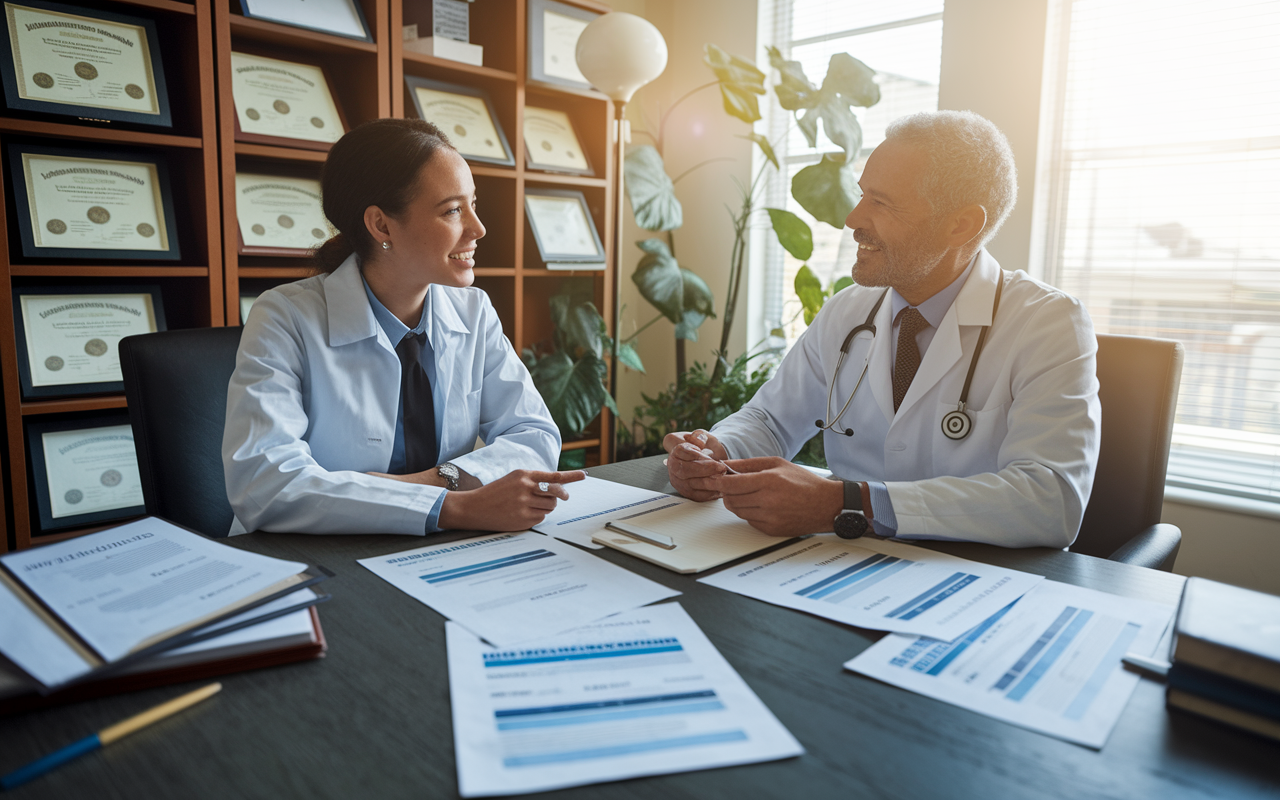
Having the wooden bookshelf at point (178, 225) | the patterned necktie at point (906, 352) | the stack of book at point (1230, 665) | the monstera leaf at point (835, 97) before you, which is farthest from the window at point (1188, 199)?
the wooden bookshelf at point (178, 225)

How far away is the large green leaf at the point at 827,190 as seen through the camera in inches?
121

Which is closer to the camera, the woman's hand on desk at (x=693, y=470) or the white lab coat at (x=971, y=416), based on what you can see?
the white lab coat at (x=971, y=416)

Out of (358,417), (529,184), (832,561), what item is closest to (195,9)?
(529,184)

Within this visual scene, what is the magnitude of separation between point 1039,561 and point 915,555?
17 centimetres

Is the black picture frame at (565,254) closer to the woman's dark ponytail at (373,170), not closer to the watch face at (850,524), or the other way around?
the woman's dark ponytail at (373,170)

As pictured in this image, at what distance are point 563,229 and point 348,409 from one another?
6.14ft

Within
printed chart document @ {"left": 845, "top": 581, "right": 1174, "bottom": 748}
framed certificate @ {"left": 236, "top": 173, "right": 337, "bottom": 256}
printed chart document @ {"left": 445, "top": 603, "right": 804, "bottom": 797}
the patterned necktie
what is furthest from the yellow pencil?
framed certificate @ {"left": 236, "top": 173, "right": 337, "bottom": 256}

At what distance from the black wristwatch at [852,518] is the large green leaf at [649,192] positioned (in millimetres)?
2323

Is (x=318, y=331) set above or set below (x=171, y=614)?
above

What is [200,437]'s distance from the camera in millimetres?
1444

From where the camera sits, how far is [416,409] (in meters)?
1.64

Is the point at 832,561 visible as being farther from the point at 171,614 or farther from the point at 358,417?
the point at 358,417

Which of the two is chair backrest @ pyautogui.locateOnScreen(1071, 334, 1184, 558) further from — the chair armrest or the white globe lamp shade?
the white globe lamp shade

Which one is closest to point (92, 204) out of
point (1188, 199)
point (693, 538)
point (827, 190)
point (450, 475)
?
point (450, 475)
